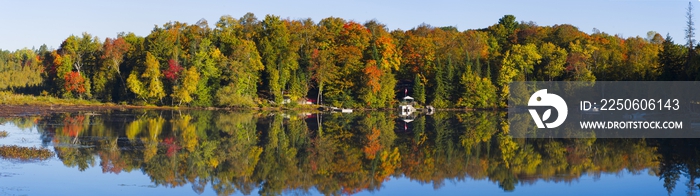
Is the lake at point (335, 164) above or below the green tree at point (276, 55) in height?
below

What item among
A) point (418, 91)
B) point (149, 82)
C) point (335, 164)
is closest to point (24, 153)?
point (335, 164)

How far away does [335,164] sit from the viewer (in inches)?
855

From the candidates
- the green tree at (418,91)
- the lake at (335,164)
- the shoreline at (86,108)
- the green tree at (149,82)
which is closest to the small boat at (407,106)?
the green tree at (418,91)

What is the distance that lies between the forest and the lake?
2863 cm

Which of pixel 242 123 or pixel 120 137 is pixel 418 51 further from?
pixel 120 137

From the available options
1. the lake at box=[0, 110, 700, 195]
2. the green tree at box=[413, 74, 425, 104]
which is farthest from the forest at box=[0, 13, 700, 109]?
the lake at box=[0, 110, 700, 195]

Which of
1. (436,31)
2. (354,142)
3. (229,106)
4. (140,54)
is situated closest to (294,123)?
(354,142)

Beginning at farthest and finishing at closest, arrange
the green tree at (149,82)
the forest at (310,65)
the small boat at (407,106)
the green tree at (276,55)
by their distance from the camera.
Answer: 1. the green tree at (276,55)
2. the forest at (310,65)
3. the green tree at (149,82)
4. the small boat at (407,106)

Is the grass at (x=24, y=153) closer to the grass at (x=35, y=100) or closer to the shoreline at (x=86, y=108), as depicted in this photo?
the shoreline at (x=86, y=108)

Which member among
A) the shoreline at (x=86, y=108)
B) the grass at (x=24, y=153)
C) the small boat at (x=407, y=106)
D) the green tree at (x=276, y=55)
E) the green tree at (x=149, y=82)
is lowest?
the grass at (x=24, y=153)

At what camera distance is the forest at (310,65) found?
6209 centimetres

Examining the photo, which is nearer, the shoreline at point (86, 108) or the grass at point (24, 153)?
the grass at point (24, 153)

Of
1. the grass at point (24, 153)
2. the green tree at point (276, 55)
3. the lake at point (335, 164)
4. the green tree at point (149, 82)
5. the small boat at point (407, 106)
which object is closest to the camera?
the lake at point (335, 164)

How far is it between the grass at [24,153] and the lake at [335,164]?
1.43 ft
